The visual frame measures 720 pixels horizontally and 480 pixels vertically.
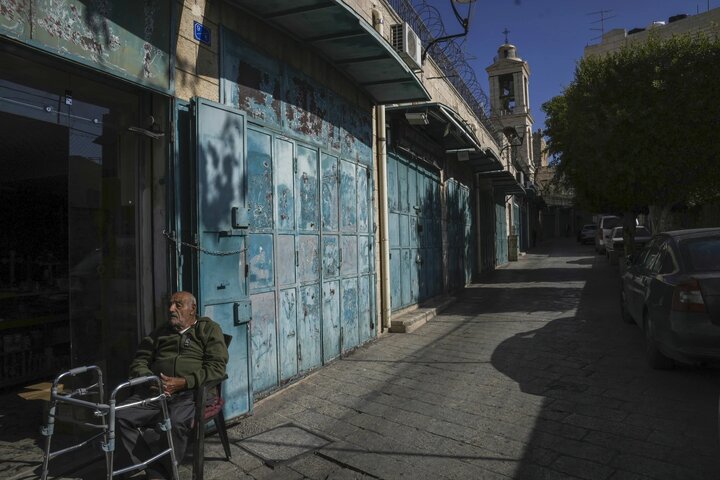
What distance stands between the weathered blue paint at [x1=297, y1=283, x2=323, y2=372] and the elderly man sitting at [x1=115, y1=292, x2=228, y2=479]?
2079 millimetres

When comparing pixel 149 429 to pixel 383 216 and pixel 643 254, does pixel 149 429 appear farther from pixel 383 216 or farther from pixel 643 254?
pixel 643 254

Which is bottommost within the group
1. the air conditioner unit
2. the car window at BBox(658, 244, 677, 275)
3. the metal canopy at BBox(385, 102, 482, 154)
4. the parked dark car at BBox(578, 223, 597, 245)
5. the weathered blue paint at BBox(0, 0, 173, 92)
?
the car window at BBox(658, 244, 677, 275)

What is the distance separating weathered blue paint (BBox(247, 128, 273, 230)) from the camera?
4.87m

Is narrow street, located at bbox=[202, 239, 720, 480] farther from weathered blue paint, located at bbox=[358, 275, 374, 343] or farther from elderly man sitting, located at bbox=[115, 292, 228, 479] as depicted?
elderly man sitting, located at bbox=[115, 292, 228, 479]

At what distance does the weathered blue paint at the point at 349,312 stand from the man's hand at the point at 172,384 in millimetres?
3466

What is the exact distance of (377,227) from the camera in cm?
789

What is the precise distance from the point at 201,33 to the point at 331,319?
3586 mm

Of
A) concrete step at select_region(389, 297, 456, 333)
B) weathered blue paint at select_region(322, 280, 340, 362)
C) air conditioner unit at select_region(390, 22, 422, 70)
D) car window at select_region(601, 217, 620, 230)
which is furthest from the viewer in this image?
car window at select_region(601, 217, 620, 230)

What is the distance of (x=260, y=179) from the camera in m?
5.01

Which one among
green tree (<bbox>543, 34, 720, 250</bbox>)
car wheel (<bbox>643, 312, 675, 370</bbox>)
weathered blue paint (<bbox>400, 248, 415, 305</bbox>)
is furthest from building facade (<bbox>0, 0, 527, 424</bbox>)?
green tree (<bbox>543, 34, 720, 250</bbox>)

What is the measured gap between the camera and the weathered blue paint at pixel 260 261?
483 cm

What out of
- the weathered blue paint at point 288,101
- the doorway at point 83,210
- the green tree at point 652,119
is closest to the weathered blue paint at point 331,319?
the weathered blue paint at point 288,101

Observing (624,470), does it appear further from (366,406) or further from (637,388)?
(366,406)

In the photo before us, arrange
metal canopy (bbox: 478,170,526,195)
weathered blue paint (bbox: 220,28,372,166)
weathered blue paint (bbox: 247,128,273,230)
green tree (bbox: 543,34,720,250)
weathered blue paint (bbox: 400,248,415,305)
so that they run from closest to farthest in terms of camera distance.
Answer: weathered blue paint (bbox: 220,28,372,166)
weathered blue paint (bbox: 247,128,273,230)
weathered blue paint (bbox: 400,248,415,305)
green tree (bbox: 543,34,720,250)
metal canopy (bbox: 478,170,526,195)
